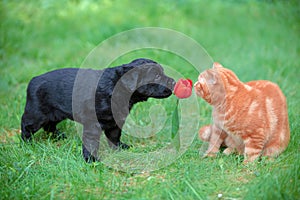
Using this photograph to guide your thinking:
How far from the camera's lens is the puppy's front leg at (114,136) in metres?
4.08

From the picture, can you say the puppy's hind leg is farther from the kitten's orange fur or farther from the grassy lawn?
the kitten's orange fur

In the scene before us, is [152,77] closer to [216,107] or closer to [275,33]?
[216,107]

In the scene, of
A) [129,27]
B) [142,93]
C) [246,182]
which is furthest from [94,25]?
[246,182]

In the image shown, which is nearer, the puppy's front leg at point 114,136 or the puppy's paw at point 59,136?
the puppy's front leg at point 114,136

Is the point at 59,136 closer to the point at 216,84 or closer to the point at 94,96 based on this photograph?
the point at 94,96

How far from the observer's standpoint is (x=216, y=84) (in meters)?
3.75

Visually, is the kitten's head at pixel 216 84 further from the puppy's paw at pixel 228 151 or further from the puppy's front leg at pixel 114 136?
the puppy's front leg at pixel 114 136

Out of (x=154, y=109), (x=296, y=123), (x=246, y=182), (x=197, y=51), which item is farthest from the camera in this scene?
(x=197, y=51)

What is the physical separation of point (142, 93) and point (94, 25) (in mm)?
4322

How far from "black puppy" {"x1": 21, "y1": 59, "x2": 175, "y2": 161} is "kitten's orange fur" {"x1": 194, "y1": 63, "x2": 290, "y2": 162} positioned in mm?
399

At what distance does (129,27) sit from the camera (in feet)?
24.6

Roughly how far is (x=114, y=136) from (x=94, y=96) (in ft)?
1.76

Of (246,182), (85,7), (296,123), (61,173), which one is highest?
(85,7)

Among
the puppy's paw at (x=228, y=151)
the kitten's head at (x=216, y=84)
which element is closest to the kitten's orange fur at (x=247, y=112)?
the kitten's head at (x=216, y=84)
